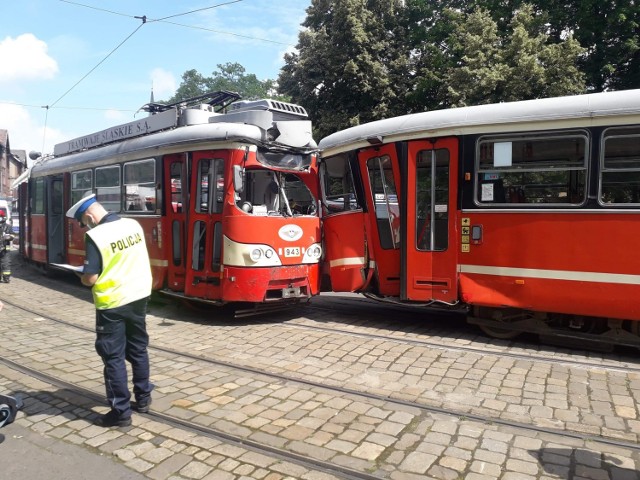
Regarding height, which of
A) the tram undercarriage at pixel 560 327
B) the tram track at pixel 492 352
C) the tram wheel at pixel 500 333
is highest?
the tram undercarriage at pixel 560 327

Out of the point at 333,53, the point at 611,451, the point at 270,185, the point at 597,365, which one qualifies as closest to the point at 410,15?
the point at 333,53

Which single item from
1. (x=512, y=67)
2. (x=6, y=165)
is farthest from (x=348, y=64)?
(x=6, y=165)

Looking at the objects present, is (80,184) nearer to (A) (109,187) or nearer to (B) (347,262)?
(A) (109,187)

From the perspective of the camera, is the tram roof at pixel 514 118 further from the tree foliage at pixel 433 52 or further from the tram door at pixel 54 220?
the tree foliage at pixel 433 52

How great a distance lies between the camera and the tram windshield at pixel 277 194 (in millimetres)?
8188

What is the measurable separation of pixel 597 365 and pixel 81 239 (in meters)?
9.95

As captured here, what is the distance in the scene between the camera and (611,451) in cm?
379

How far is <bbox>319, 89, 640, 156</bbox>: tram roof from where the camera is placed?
19.3ft

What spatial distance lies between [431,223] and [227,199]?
3010 mm

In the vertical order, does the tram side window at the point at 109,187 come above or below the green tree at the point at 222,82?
below

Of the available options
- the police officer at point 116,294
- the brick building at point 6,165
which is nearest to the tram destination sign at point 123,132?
the police officer at point 116,294

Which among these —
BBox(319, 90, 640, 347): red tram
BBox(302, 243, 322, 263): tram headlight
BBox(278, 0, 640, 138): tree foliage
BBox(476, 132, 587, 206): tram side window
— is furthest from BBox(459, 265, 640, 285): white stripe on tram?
BBox(278, 0, 640, 138): tree foliage

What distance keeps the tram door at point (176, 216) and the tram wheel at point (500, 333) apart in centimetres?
478

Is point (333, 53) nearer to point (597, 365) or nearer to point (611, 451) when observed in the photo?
point (597, 365)
